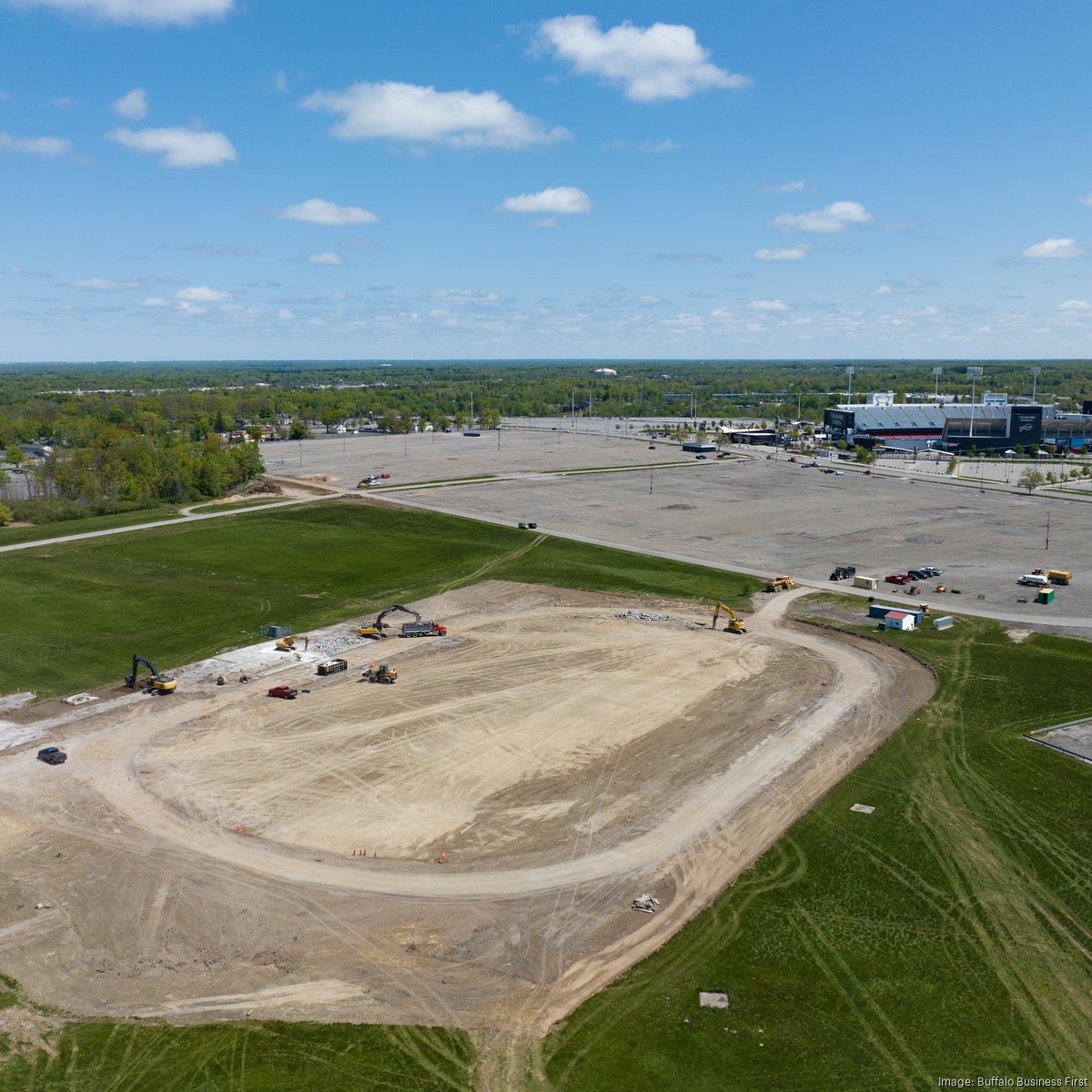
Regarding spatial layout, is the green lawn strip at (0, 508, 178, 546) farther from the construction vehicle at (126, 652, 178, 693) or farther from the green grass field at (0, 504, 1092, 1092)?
the construction vehicle at (126, 652, 178, 693)

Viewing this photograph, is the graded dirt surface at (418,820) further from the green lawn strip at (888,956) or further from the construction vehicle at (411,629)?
the construction vehicle at (411,629)

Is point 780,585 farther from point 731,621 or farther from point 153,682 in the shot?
point 153,682

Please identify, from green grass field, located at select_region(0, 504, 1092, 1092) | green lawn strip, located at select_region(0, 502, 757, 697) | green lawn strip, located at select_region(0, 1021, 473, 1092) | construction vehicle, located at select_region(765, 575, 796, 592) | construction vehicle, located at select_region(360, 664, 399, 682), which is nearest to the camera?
green lawn strip, located at select_region(0, 1021, 473, 1092)

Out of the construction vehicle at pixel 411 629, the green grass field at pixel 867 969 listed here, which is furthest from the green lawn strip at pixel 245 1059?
the construction vehicle at pixel 411 629

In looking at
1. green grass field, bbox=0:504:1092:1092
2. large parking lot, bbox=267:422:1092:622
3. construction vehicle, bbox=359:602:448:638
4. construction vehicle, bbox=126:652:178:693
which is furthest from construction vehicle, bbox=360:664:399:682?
large parking lot, bbox=267:422:1092:622

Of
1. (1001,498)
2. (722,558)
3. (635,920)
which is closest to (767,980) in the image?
(635,920)
